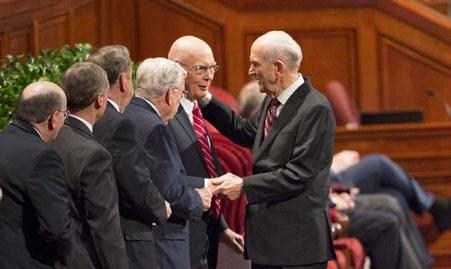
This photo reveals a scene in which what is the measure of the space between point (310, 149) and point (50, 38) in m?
3.41

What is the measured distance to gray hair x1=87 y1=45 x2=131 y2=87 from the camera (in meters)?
5.36

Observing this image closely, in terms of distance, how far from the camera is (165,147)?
5359mm

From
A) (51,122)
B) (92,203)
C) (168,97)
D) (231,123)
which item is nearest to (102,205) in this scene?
(92,203)

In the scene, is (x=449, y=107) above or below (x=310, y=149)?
below

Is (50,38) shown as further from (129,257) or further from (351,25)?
(129,257)

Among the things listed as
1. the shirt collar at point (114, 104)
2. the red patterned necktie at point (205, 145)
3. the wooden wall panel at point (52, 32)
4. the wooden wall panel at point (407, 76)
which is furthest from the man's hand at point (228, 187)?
the wooden wall panel at point (407, 76)

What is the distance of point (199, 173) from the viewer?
19.2 ft

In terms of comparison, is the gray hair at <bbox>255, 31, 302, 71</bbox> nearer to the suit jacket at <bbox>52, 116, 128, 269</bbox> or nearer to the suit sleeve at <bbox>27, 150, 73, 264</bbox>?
the suit jacket at <bbox>52, 116, 128, 269</bbox>

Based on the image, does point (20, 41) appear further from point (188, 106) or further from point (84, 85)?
point (84, 85)

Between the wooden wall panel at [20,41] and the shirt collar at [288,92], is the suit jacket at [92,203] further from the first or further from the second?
the wooden wall panel at [20,41]

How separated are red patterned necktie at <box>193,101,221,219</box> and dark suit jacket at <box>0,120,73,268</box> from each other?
1231 millimetres

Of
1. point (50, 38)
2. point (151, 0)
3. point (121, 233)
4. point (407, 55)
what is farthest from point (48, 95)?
point (407, 55)

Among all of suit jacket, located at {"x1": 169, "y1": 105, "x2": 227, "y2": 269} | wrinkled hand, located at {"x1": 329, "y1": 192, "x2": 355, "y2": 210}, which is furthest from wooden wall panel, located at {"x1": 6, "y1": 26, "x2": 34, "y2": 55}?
suit jacket, located at {"x1": 169, "y1": 105, "x2": 227, "y2": 269}

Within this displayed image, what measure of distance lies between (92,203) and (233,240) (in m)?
1.33
